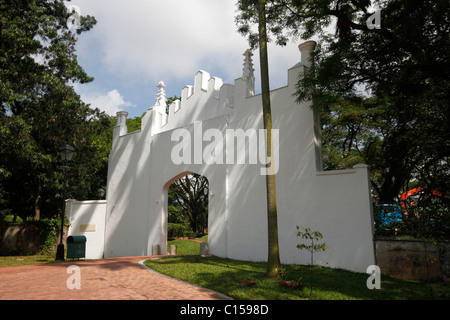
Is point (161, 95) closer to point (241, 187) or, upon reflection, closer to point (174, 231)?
point (241, 187)

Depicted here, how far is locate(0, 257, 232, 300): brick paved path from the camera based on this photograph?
5.78 meters

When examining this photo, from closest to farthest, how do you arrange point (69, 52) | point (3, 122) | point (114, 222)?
point (3, 122) → point (114, 222) → point (69, 52)

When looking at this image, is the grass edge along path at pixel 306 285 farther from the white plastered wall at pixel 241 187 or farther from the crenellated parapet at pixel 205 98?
the crenellated parapet at pixel 205 98

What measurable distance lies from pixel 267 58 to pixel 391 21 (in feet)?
10.9

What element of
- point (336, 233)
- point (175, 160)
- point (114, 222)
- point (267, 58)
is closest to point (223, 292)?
point (336, 233)

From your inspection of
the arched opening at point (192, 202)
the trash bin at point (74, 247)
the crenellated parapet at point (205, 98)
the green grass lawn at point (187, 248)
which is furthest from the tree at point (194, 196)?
the trash bin at point (74, 247)

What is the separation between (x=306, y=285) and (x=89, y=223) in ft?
43.6

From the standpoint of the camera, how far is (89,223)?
54.2 ft

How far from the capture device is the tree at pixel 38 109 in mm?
13609

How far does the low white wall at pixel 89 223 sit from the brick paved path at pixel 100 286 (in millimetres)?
7689

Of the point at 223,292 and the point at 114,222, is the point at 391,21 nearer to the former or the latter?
the point at 223,292

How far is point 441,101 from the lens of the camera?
8602mm

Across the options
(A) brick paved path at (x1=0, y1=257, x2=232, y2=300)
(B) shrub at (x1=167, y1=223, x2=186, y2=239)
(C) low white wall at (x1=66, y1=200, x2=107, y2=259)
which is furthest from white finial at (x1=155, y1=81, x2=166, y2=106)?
(B) shrub at (x1=167, y1=223, x2=186, y2=239)

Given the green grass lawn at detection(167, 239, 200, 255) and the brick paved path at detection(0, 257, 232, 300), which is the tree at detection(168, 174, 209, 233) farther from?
the brick paved path at detection(0, 257, 232, 300)
